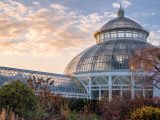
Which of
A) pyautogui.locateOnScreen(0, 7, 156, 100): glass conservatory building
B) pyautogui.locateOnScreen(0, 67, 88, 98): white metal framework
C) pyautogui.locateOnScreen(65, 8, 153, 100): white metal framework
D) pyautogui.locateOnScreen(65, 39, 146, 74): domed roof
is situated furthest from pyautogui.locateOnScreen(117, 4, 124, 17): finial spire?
pyautogui.locateOnScreen(0, 67, 88, 98): white metal framework

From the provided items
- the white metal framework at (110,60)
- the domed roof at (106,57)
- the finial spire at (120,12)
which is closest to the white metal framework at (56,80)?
the white metal framework at (110,60)

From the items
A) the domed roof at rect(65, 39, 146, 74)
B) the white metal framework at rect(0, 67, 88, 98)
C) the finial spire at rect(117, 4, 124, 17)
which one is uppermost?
the finial spire at rect(117, 4, 124, 17)

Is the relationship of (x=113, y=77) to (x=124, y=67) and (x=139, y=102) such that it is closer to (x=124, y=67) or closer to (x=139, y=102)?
(x=124, y=67)

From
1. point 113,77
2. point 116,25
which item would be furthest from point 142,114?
point 116,25

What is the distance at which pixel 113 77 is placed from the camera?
2063 inches

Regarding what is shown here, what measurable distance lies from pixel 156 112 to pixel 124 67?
119ft

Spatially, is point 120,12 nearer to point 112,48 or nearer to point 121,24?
point 121,24

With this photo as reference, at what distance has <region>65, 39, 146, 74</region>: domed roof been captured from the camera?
174ft

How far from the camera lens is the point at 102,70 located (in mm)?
53000

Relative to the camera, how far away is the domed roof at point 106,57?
53.0 metres

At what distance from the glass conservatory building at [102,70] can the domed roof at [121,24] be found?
16.6 inches

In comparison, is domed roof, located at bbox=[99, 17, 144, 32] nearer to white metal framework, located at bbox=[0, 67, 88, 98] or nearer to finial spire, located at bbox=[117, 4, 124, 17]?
finial spire, located at bbox=[117, 4, 124, 17]

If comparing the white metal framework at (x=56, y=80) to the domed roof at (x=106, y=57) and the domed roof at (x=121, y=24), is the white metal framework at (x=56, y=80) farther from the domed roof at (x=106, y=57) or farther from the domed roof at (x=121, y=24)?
the domed roof at (x=121, y=24)

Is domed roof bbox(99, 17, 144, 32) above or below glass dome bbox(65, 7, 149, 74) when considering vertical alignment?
above
